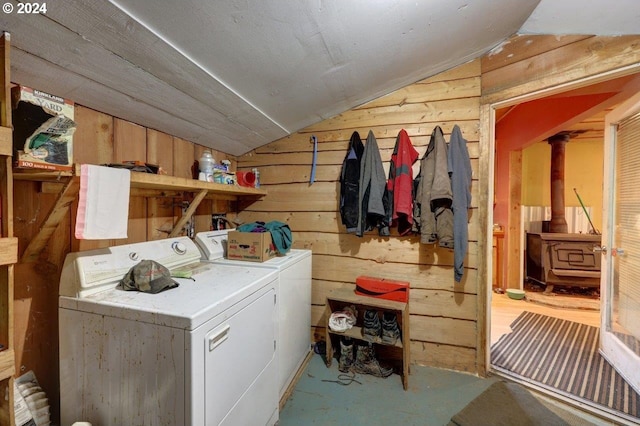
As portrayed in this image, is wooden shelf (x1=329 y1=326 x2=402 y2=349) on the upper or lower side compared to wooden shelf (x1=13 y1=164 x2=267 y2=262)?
lower

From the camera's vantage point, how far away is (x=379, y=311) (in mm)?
2074

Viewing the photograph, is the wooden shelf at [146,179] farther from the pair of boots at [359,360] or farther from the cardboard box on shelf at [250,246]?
the pair of boots at [359,360]

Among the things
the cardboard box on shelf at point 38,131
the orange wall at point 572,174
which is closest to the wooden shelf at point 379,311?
the cardboard box on shelf at point 38,131

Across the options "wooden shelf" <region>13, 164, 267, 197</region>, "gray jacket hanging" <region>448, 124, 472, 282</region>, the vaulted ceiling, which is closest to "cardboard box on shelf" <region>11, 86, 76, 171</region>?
"wooden shelf" <region>13, 164, 267, 197</region>

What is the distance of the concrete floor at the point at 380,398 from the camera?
1.56 meters

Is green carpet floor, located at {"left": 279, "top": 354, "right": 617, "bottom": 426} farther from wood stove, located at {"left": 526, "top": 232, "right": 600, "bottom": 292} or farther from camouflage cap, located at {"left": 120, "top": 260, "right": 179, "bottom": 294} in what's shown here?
wood stove, located at {"left": 526, "top": 232, "right": 600, "bottom": 292}

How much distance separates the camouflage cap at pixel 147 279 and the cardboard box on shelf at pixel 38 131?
487 millimetres

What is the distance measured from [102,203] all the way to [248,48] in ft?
2.95

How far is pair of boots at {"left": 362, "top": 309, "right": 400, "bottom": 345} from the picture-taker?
1.88 metres

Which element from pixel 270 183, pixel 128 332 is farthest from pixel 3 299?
pixel 270 183

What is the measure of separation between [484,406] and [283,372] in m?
1.22

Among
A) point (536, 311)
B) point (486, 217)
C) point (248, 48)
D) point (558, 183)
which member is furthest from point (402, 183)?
point (558, 183)

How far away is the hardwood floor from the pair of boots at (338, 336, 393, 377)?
136 centimetres

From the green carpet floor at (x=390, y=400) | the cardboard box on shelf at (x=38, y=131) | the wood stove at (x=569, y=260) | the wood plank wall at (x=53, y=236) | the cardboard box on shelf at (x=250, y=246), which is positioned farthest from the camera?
the wood stove at (x=569, y=260)
